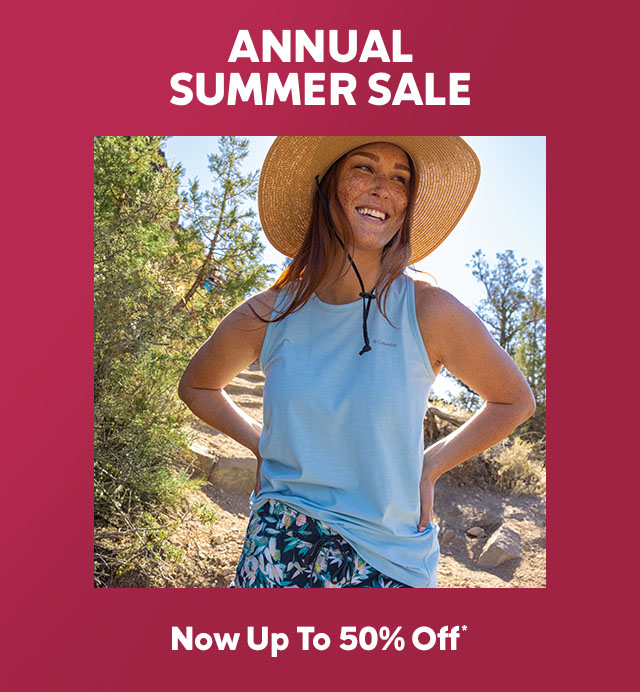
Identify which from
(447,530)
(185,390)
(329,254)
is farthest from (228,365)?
(447,530)

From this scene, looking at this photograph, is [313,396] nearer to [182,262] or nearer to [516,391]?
[516,391]

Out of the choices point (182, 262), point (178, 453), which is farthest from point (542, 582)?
point (182, 262)

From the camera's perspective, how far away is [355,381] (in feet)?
5.49

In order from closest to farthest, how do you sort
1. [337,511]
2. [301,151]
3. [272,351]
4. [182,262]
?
[337,511]
[272,351]
[301,151]
[182,262]

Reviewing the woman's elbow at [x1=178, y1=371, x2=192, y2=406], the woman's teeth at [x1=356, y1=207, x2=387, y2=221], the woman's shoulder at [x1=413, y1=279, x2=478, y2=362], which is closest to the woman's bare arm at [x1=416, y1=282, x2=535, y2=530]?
the woman's shoulder at [x1=413, y1=279, x2=478, y2=362]

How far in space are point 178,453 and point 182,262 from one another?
127cm

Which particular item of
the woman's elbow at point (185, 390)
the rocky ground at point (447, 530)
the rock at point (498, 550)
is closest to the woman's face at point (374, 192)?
the woman's elbow at point (185, 390)

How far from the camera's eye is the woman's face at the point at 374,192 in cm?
195

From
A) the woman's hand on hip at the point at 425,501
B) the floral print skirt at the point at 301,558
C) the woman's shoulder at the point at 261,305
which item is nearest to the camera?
the floral print skirt at the point at 301,558

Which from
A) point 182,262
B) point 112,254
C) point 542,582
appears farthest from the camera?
point 542,582

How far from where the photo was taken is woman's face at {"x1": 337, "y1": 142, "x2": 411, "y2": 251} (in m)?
1.95

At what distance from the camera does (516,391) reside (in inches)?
73.4

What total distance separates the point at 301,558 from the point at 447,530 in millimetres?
4529

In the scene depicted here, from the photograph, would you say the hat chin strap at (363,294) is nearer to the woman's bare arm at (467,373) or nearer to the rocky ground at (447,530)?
the woman's bare arm at (467,373)
